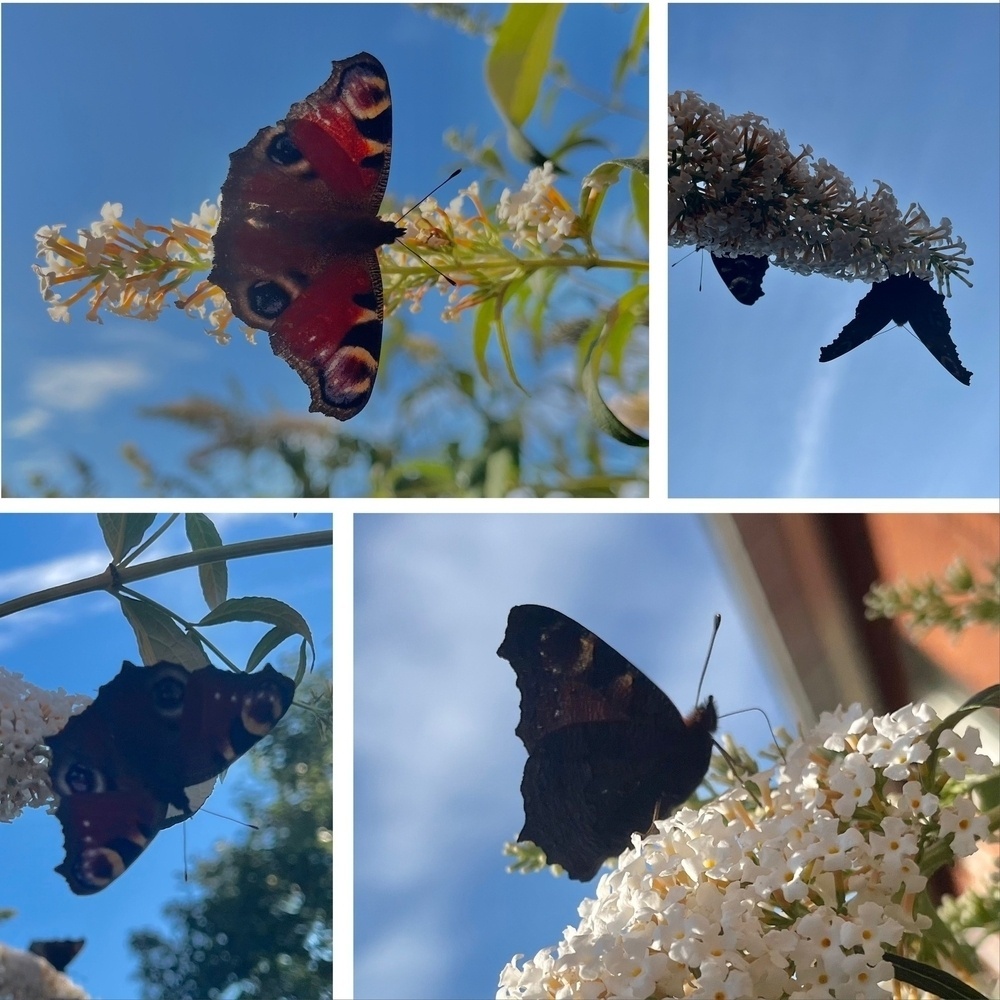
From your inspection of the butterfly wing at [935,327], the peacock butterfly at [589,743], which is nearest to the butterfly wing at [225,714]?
the peacock butterfly at [589,743]

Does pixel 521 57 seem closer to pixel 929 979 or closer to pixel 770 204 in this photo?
pixel 770 204

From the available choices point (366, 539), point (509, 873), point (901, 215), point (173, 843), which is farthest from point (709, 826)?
point (901, 215)

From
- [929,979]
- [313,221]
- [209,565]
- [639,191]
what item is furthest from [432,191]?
[929,979]

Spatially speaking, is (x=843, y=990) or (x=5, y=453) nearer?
(x=843, y=990)

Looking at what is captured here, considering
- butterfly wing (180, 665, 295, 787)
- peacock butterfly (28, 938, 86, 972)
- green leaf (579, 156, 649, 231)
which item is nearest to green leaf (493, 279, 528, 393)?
green leaf (579, 156, 649, 231)

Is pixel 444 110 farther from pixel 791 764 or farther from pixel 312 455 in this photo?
pixel 791 764
